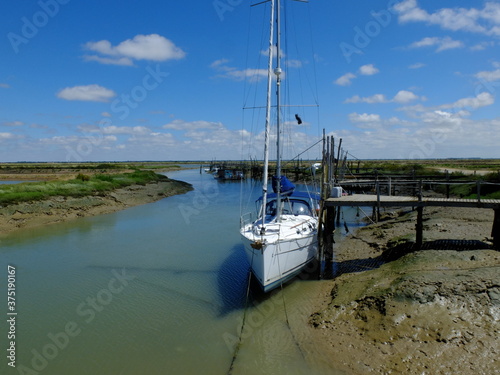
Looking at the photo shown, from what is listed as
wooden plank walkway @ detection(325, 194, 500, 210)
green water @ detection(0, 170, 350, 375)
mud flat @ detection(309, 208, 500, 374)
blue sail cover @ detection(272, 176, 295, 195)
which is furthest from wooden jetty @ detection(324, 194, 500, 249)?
green water @ detection(0, 170, 350, 375)

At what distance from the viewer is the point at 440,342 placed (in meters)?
8.48

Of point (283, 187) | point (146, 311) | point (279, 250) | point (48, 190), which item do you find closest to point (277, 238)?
point (279, 250)

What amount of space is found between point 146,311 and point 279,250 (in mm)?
5616

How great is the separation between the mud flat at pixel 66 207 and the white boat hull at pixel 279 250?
21338mm

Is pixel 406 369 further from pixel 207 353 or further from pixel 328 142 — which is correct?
pixel 328 142

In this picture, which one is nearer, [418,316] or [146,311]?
[418,316]

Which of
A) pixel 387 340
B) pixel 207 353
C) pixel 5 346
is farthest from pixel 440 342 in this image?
pixel 5 346

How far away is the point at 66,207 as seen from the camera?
3056 centimetres

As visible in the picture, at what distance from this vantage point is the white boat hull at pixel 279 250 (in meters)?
12.2

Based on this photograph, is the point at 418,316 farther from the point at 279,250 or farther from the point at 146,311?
the point at 146,311

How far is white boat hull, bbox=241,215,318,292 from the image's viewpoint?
40.0 feet

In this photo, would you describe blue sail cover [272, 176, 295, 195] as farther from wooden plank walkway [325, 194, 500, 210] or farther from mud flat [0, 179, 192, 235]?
mud flat [0, 179, 192, 235]

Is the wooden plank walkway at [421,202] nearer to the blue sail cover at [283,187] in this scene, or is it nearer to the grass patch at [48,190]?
the blue sail cover at [283,187]

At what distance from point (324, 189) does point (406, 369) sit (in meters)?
9.14
